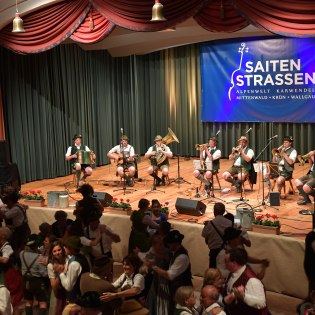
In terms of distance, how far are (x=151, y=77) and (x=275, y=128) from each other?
13.7 ft

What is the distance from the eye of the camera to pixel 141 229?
5891mm

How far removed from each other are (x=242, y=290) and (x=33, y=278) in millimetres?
2091

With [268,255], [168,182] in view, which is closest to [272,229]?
[268,255]

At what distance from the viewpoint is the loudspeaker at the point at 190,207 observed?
8.81 m

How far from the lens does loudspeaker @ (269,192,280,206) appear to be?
935 cm

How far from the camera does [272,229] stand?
23.0 feet

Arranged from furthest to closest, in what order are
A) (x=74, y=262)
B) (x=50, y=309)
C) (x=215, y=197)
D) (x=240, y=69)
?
(x=240, y=69) → (x=215, y=197) → (x=50, y=309) → (x=74, y=262)

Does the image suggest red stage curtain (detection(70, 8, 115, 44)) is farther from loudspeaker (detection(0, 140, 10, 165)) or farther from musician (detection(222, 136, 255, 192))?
musician (detection(222, 136, 255, 192))

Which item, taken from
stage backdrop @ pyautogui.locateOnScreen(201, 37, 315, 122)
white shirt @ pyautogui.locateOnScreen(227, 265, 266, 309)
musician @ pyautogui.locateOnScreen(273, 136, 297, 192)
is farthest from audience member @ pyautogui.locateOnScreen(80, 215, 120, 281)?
stage backdrop @ pyautogui.locateOnScreen(201, 37, 315, 122)

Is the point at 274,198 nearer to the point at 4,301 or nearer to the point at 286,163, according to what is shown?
the point at 286,163

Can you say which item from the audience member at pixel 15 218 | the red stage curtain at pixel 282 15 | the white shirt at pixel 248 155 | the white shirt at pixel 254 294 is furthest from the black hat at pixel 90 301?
the white shirt at pixel 248 155

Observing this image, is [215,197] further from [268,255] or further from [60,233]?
[60,233]

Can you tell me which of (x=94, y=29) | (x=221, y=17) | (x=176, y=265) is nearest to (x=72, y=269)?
(x=176, y=265)

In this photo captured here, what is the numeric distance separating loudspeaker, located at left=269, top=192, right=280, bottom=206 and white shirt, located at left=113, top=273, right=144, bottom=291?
5.25 meters
